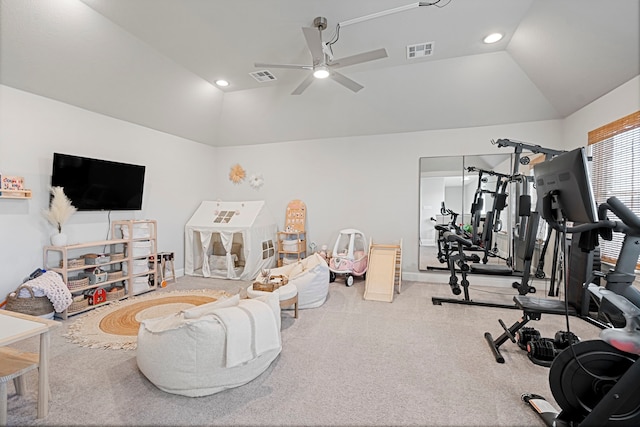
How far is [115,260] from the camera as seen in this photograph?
4.30 metres

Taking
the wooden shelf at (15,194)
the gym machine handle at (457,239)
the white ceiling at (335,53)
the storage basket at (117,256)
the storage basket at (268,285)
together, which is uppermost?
the white ceiling at (335,53)

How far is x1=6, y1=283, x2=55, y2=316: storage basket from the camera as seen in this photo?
3248 mm

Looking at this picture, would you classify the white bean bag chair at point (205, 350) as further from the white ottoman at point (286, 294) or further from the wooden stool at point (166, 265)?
the wooden stool at point (166, 265)

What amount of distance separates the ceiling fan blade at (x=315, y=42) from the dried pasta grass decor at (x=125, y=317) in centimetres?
347

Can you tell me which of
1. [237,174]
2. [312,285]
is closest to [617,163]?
[312,285]

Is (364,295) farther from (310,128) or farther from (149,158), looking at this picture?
(149,158)

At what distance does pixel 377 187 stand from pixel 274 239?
7.93 ft

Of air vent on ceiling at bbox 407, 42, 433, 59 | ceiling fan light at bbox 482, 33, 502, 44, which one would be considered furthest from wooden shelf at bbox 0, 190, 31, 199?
ceiling fan light at bbox 482, 33, 502, 44

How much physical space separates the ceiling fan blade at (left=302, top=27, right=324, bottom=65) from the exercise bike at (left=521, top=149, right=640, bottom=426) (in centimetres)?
221

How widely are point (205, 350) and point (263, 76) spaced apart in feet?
13.3

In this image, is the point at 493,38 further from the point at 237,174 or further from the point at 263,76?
the point at 237,174

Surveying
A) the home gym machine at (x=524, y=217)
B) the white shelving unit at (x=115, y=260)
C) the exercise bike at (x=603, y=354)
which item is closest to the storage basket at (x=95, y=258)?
the white shelving unit at (x=115, y=260)

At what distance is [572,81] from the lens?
3.66 m

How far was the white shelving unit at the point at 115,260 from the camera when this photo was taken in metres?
3.76
